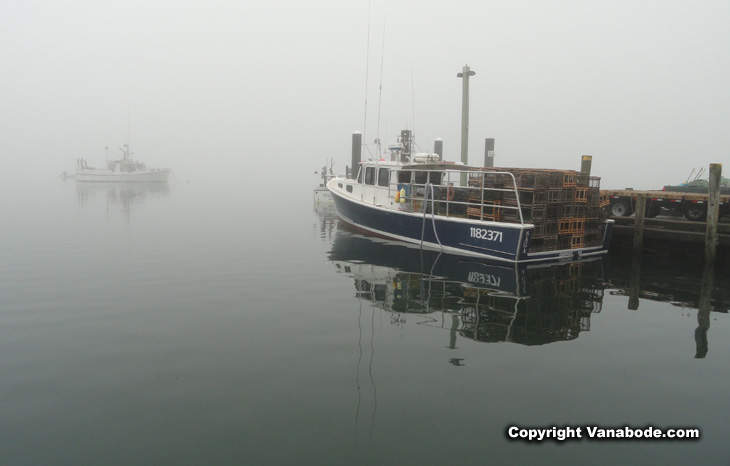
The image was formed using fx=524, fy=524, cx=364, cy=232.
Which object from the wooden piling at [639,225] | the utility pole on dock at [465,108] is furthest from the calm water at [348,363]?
the utility pole on dock at [465,108]

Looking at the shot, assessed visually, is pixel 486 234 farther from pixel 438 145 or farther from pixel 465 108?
pixel 438 145

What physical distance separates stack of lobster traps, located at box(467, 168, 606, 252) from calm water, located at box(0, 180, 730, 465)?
154 centimetres

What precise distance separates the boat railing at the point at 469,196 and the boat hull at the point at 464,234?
353 mm

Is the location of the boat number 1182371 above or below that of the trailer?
below

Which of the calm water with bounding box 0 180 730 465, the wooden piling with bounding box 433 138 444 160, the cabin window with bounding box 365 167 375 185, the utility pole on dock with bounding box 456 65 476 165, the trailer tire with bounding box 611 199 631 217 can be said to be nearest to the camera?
the calm water with bounding box 0 180 730 465

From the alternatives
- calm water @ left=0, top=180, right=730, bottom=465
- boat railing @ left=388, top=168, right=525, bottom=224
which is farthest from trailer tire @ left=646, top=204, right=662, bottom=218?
boat railing @ left=388, top=168, right=525, bottom=224

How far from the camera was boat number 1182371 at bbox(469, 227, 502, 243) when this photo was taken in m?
14.1

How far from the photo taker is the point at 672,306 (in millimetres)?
10117

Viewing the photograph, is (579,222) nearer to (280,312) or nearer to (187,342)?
(280,312)

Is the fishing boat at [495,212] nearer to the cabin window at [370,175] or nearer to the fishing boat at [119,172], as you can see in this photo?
the cabin window at [370,175]

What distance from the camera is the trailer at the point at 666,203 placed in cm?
1584

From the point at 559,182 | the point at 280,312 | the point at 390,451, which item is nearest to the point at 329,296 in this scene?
the point at 280,312

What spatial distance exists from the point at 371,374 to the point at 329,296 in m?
4.17

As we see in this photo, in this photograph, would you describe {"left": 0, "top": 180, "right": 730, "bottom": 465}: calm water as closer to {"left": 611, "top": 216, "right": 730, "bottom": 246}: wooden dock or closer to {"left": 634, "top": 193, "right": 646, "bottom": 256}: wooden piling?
{"left": 611, "top": 216, "right": 730, "bottom": 246}: wooden dock
